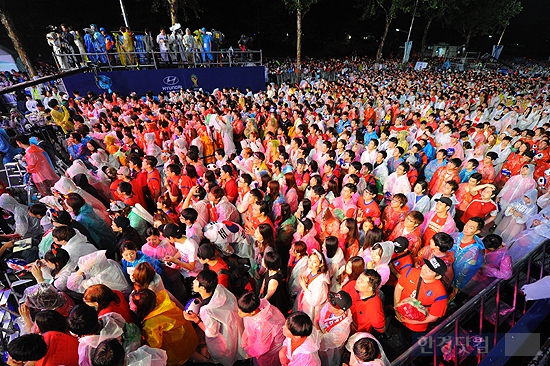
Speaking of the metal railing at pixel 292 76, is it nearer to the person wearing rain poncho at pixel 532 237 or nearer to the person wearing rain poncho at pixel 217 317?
the person wearing rain poncho at pixel 532 237

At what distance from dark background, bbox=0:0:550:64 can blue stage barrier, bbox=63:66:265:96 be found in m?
13.5

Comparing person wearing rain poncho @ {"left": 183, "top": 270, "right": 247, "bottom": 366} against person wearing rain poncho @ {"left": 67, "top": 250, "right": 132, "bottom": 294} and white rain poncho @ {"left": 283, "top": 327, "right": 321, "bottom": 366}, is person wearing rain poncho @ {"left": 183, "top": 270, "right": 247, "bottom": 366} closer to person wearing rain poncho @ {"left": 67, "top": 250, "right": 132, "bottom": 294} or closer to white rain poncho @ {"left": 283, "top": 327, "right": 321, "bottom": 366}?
white rain poncho @ {"left": 283, "top": 327, "right": 321, "bottom": 366}

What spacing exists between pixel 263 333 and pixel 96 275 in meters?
1.78

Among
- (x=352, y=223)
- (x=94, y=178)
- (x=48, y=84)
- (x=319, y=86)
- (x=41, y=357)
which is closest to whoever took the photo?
(x=41, y=357)

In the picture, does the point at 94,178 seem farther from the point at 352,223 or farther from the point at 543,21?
the point at 543,21

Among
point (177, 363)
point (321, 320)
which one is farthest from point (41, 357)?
point (321, 320)

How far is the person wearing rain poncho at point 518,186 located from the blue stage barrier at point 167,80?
45.1ft

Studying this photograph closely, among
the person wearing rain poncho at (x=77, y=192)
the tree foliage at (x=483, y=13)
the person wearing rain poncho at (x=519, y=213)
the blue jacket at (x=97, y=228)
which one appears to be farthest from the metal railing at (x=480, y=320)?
the tree foliage at (x=483, y=13)

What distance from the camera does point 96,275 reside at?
2.70 m

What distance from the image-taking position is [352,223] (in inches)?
129

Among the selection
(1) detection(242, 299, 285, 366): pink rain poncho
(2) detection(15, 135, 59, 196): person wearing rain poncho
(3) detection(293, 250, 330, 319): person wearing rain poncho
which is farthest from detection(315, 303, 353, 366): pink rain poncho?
(2) detection(15, 135, 59, 196): person wearing rain poncho

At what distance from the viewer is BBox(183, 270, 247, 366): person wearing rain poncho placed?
231 cm

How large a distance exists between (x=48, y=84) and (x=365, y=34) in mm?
39625

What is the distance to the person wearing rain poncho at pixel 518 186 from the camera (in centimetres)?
440
